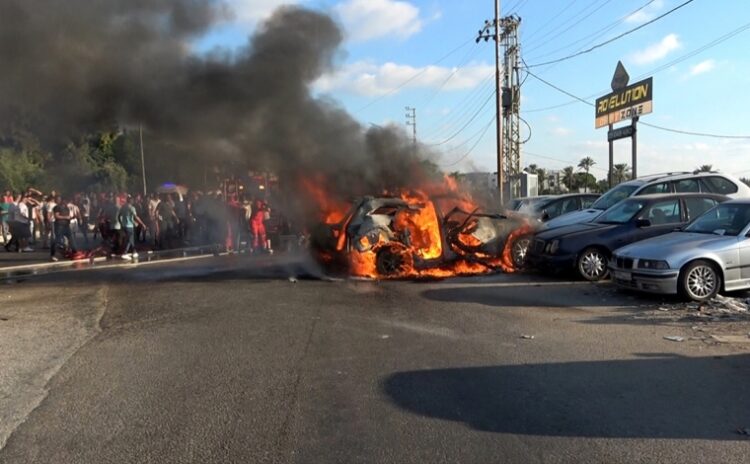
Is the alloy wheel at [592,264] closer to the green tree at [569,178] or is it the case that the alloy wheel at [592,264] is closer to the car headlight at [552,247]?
the car headlight at [552,247]

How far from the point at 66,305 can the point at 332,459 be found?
6.65 meters

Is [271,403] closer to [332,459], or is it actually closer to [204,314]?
[332,459]

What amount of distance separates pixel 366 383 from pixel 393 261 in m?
6.06

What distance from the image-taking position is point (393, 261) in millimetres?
10883

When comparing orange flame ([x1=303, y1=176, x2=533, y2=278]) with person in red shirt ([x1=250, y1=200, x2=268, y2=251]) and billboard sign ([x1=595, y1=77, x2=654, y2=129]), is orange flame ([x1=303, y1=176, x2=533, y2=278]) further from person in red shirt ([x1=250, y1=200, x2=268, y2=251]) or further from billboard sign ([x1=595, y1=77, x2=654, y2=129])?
billboard sign ([x1=595, y1=77, x2=654, y2=129])

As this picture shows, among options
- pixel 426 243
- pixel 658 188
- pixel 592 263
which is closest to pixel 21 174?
pixel 426 243

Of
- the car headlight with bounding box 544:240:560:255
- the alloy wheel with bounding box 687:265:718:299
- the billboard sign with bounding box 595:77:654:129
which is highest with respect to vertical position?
the billboard sign with bounding box 595:77:654:129

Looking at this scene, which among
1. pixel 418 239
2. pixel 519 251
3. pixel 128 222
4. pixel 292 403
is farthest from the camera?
pixel 128 222

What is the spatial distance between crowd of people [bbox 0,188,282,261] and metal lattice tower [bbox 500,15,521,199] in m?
16.0

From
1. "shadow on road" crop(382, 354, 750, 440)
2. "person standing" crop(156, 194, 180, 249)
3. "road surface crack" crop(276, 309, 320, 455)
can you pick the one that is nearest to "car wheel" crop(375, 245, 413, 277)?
"road surface crack" crop(276, 309, 320, 455)

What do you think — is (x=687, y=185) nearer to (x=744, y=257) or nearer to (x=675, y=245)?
(x=744, y=257)

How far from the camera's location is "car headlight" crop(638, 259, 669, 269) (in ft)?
26.1

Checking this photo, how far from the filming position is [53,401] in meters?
4.65

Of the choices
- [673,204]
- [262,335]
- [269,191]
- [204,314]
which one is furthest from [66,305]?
[673,204]
